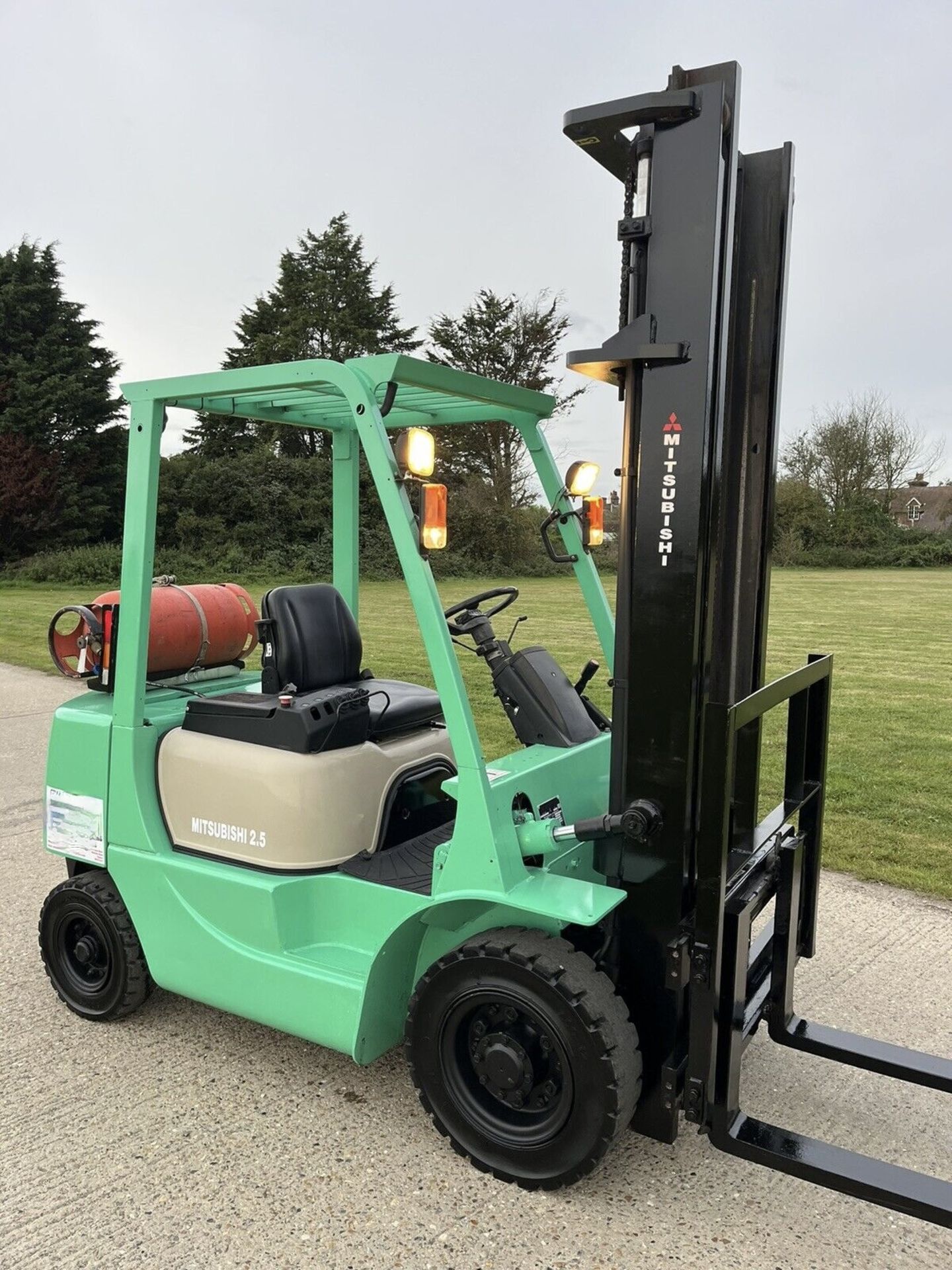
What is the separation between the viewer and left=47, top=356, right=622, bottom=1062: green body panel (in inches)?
107

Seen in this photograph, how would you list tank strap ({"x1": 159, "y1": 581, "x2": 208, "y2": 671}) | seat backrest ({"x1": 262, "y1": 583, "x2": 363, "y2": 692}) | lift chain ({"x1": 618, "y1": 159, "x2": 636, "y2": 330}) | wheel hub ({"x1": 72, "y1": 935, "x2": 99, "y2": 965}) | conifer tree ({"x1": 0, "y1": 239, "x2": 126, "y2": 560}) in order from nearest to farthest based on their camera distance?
lift chain ({"x1": 618, "y1": 159, "x2": 636, "y2": 330}), seat backrest ({"x1": 262, "y1": 583, "x2": 363, "y2": 692}), wheel hub ({"x1": 72, "y1": 935, "x2": 99, "y2": 965}), tank strap ({"x1": 159, "y1": 581, "x2": 208, "y2": 671}), conifer tree ({"x1": 0, "y1": 239, "x2": 126, "y2": 560})

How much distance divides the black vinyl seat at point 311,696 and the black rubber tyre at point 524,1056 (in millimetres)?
877

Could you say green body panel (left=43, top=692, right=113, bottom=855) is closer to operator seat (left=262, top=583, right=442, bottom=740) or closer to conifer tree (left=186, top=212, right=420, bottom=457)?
operator seat (left=262, top=583, right=442, bottom=740)

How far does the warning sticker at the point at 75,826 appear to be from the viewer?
3.56 meters

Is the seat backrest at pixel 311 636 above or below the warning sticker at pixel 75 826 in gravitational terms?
above

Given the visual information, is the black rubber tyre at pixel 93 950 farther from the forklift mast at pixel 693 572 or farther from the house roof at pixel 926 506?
the house roof at pixel 926 506

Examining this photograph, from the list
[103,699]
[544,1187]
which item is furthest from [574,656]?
[544,1187]

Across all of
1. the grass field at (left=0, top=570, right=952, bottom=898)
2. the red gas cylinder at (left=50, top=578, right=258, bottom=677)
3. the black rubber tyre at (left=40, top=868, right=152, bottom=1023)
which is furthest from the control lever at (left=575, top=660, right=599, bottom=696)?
the grass field at (left=0, top=570, right=952, bottom=898)

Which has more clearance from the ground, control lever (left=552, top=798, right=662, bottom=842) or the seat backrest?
the seat backrest

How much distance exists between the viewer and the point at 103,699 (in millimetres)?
3805

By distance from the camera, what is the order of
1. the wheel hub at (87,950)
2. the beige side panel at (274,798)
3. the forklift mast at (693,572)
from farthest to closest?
the wheel hub at (87,950) < the beige side panel at (274,798) < the forklift mast at (693,572)

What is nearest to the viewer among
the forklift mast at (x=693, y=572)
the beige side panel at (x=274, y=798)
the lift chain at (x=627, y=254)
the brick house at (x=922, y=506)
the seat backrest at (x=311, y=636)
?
the forklift mast at (x=693, y=572)

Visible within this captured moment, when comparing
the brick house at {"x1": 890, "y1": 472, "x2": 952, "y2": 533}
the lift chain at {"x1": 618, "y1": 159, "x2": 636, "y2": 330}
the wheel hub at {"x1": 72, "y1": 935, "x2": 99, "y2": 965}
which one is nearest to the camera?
the lift chain at {"x1": 618, "y1": 159, "x2": 636, "y2": 330}

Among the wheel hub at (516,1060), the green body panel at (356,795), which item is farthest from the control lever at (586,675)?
the wheel hub at (516,1060)
